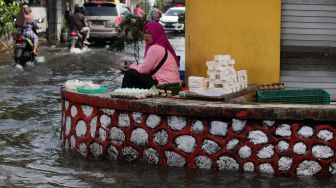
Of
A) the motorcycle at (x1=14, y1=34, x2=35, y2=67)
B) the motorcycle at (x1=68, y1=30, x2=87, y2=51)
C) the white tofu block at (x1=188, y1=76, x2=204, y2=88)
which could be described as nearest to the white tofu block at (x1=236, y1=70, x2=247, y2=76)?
the white tofu block at (x1=188, y1=76, x2=204, y2=88)

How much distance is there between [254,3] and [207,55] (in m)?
0.88

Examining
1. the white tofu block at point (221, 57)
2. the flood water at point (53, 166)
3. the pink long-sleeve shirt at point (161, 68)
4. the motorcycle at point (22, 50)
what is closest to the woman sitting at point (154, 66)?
the pink long-sleeve shirt at point (161, 68)

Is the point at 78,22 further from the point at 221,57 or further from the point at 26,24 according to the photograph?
the point at 221,57

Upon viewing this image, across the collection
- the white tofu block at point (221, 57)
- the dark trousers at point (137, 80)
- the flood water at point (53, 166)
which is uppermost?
the white tofu block at point (221, 57)

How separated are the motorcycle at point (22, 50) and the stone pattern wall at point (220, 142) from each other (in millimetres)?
9924

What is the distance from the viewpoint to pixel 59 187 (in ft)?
20.9

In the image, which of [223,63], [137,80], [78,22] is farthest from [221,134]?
[78,22]

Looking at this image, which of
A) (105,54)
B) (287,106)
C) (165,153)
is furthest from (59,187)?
(105,54)

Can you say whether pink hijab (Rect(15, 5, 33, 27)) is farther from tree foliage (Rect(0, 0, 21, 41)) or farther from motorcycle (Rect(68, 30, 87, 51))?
motorcycle (Rect(68, 30, 87, 51))

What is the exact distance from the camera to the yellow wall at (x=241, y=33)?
816 cm

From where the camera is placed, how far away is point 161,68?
841cm

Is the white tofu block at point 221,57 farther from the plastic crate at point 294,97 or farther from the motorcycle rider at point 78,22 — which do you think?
the motorcycle rider at point 78,22

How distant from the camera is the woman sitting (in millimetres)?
8195

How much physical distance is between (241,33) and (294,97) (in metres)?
1.15
